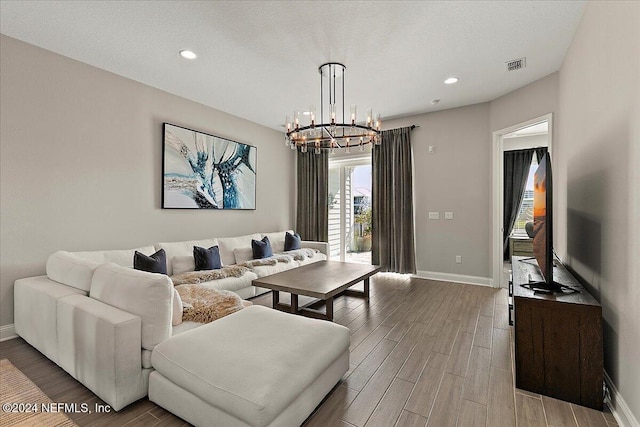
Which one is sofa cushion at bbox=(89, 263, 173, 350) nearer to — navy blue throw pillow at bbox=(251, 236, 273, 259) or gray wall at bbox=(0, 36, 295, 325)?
gray wall at bbox=(0, 36, 295, 325)

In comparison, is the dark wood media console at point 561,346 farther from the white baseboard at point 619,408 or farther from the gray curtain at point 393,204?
the gray curtain at point 393,204

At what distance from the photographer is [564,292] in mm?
2092

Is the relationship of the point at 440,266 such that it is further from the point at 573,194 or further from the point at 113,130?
the point at 113,130

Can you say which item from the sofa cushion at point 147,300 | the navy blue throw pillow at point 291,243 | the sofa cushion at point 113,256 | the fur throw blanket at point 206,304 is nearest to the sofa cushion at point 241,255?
the navy blue throw pillow at point 291,243

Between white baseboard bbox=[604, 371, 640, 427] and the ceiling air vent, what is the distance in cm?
306

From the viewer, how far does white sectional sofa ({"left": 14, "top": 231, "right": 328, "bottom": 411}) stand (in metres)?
1.70

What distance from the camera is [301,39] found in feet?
9.21

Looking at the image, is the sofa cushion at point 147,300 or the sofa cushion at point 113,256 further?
the sofa cushion at point 113,256

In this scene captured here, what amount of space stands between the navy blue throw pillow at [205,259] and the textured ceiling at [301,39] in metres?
2.15

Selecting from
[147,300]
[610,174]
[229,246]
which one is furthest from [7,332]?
[610,174]

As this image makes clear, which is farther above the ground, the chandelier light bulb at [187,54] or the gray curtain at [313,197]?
the chandelier light bulb at [187,54]

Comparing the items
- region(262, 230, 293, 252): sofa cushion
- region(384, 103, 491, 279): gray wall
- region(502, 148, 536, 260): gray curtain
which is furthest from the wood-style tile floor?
region(502, 148, 536, 260): gray curtain

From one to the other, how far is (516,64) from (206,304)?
4062 mm

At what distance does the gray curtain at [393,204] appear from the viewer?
5.19 metres
